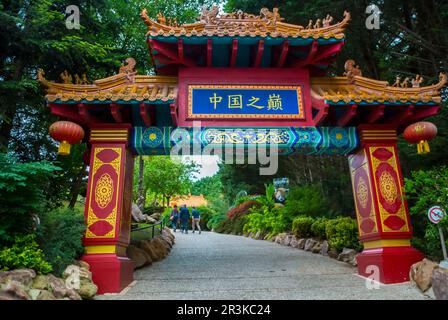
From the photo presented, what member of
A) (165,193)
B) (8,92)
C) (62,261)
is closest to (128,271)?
(62,261)

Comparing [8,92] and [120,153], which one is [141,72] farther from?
[120,153]

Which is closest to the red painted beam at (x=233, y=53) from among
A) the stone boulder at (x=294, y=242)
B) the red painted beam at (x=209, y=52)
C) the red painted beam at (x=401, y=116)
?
the red painted beam at (x=209, y=52)

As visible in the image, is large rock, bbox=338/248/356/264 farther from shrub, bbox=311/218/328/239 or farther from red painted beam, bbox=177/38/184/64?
red painted beam, bbox=177/38/184/64

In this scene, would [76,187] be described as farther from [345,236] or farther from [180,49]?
[345,236]

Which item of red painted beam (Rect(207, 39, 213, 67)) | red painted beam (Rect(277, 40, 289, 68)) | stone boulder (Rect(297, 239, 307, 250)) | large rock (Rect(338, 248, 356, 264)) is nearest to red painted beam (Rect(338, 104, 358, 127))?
red painted beam (Rect(277, 40, 289, 68))

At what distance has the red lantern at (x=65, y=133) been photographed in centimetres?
593

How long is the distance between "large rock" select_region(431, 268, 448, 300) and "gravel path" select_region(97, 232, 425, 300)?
442 mm

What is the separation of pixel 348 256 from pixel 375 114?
3709 mm

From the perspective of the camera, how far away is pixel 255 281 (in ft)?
20.6

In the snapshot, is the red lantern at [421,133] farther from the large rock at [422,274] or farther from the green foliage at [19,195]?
→ the green foliage at [19,195]

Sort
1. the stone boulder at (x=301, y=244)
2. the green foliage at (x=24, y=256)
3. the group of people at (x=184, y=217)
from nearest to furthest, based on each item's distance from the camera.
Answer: the green foliage at (x=24, y=256), the stone boulder at (x=301, y=244), the group of people at (x=184, y=217)

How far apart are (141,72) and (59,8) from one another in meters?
3.02

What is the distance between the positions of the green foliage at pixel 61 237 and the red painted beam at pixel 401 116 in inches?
251

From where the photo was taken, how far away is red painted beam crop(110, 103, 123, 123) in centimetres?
607
